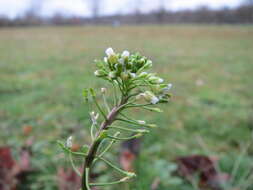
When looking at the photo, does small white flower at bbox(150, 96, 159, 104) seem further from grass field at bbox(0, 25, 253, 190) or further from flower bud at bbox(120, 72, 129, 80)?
grass field at bbox(0, 25, 253, 190)

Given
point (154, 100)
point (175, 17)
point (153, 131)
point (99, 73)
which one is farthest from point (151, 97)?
point (175, 17)

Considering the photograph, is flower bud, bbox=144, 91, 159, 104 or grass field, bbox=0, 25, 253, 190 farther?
grass field, bbox=0, 25, 253, 190

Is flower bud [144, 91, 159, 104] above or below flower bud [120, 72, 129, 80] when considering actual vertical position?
below

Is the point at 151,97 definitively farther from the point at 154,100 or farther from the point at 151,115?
the point at 151,115

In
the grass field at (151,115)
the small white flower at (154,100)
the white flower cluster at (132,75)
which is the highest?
the white flower cluster at (132,75)

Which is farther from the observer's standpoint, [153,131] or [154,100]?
[153,131]

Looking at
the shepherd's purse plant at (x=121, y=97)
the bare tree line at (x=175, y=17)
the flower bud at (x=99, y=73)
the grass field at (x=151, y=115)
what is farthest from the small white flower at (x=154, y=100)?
the bare tree line at (x=175, y=17)

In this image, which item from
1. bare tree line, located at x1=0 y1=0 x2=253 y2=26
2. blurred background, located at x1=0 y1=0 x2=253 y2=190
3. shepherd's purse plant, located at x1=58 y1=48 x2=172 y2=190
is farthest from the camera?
bare tree line, located at x1=0 y1=0 x2=253 y2=26

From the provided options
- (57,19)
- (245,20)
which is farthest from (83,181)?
(245,20)

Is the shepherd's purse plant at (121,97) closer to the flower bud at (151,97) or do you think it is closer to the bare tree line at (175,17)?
the flower bud at (151,97)

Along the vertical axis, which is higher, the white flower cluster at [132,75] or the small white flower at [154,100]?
the white flower cluster at [132,75]

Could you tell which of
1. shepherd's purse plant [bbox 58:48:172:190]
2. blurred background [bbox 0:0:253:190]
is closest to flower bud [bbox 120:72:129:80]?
shepherd's purse plant [bbox 58:48:172:190]
